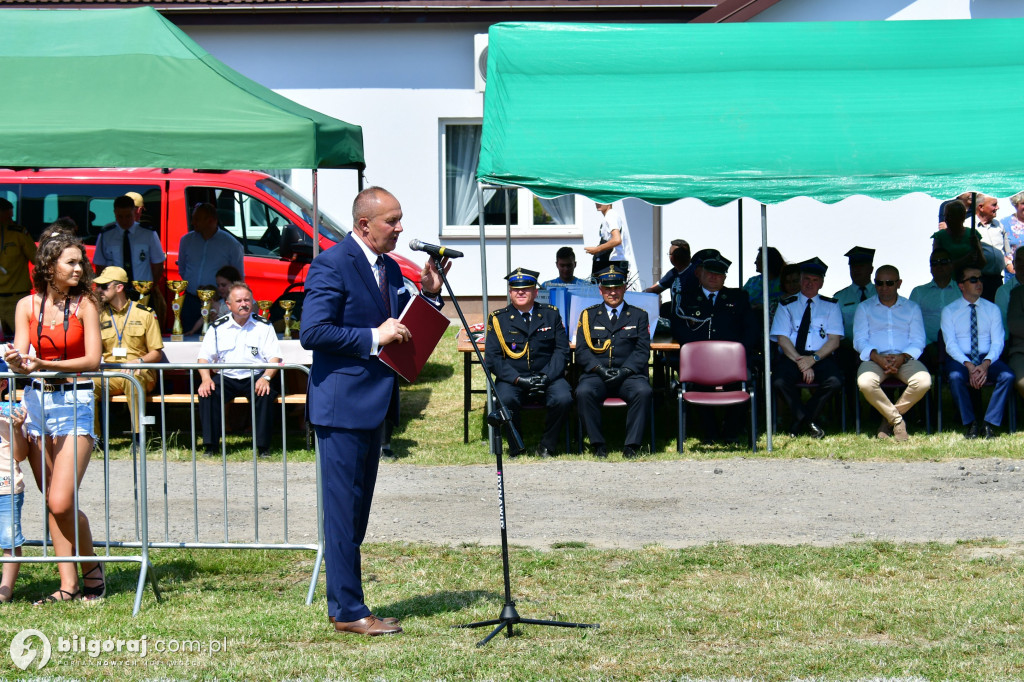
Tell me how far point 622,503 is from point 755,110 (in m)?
4.16

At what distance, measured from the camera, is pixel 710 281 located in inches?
442

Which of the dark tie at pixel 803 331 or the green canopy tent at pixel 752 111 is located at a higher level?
the green canopy tent at pixel 752 111

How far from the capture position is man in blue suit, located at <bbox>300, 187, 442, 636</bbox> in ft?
17.6

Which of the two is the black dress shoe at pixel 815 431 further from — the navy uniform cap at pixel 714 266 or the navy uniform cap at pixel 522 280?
the navy uniform cap at pixel 522 280

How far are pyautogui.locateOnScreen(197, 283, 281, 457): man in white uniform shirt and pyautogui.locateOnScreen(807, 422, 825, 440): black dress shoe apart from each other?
4.59 metres

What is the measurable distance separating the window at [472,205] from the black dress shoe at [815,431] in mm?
7434

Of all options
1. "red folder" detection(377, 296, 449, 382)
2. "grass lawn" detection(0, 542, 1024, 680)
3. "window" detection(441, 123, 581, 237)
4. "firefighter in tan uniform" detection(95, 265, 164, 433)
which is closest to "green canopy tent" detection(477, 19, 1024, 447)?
"firefighter in tan uniform" detection(95, 265, 164, 433)

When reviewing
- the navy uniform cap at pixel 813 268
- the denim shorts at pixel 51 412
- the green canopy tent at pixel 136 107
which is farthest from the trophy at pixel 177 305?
the navy uniform cap at pixel 813 268

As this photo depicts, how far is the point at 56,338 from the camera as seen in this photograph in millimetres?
6094

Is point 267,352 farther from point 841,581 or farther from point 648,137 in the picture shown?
point 841,581

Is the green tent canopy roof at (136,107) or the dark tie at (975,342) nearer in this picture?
the green tent canopy roof at (136,107)

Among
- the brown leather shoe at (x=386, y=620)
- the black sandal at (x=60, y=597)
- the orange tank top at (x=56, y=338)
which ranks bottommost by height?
the brown leather shoe at (x=386, y=620)

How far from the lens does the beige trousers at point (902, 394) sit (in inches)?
422

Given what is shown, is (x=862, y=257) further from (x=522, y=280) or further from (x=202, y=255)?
(x=202, y=255)
